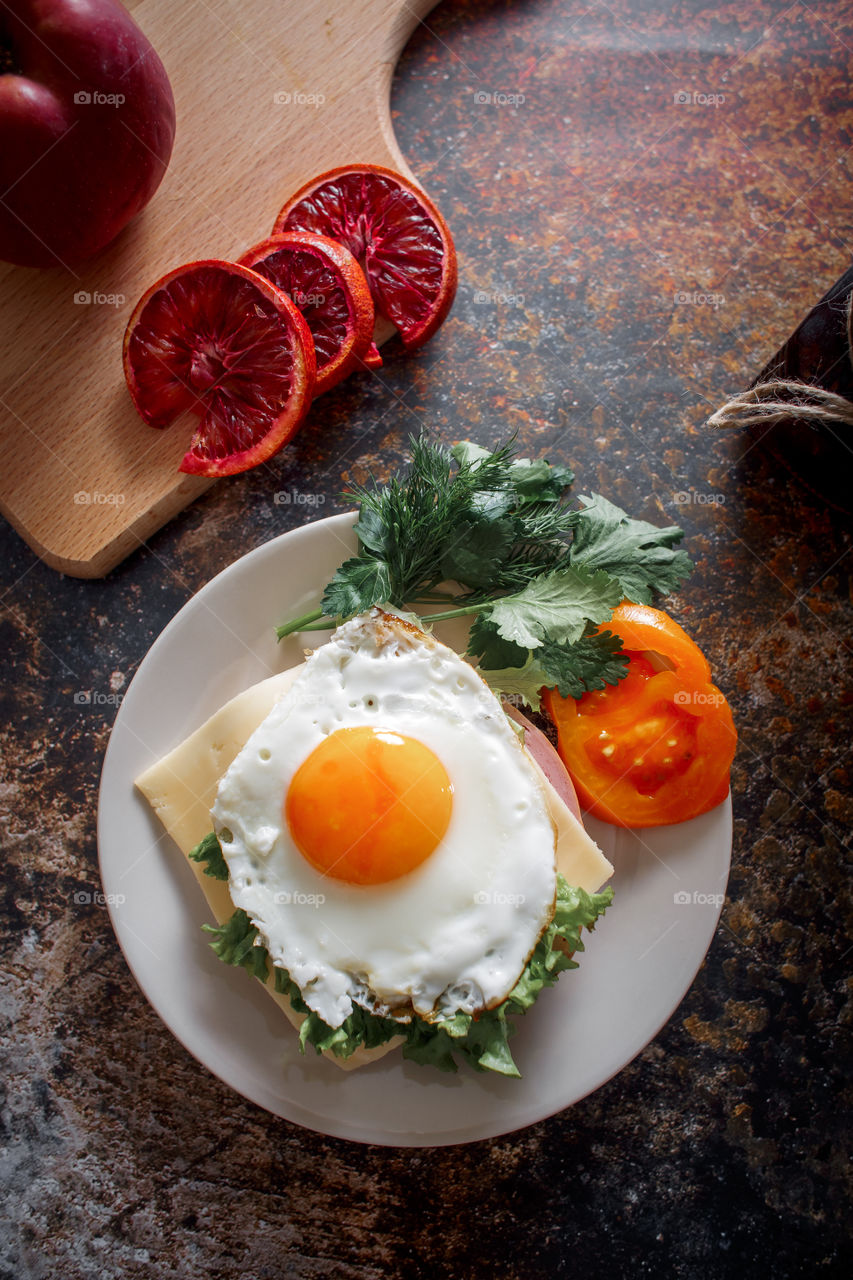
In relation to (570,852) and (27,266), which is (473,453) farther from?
(27,266)

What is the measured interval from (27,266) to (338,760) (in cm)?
181

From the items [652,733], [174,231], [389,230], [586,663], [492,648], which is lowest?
[652,733]

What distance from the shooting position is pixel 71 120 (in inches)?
87.0

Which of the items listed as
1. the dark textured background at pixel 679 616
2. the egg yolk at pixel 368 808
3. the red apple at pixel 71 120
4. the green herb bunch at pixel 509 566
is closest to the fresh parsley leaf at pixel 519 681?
the green herb bunch at pixel 509 566

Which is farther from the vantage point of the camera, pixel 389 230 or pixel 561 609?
pixel 389 230

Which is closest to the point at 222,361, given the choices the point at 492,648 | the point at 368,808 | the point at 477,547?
the point at 477,547

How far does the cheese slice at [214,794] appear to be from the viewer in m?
2.24

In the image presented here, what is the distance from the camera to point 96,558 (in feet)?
8.36

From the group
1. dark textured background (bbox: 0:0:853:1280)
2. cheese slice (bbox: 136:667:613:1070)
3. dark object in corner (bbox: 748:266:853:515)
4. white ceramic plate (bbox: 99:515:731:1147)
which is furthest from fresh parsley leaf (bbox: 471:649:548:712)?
dark object in corner (bbox: 748:266:853:515)

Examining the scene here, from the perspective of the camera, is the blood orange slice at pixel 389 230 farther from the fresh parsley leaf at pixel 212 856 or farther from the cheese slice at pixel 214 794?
the fresh parsley leaf at pixel 212 856

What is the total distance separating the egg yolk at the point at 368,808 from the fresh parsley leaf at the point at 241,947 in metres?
0.30

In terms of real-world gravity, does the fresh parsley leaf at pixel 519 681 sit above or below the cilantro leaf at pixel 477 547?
below

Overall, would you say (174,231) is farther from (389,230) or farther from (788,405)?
(788,405)

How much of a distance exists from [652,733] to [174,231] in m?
2.16
